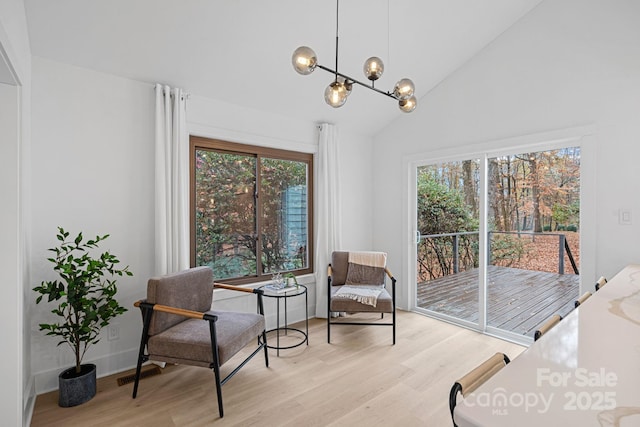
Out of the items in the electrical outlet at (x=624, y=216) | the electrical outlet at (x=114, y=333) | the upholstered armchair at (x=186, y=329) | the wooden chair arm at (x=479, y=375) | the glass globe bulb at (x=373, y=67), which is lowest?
the electrical outlet at (x=114, y=333)

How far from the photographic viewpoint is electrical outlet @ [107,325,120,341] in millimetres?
2590

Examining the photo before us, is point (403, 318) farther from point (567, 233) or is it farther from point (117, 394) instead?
point (117, 394)

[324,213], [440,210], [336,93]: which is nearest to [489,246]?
[440,210]

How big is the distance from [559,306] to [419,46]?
2974 millimetres

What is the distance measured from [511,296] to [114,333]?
3934mm

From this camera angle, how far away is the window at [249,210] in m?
3.17

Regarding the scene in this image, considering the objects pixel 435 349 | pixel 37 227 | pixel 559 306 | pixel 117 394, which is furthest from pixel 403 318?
pixel 37 227

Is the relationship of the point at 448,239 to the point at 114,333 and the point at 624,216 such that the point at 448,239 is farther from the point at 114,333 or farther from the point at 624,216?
the point at 114,333

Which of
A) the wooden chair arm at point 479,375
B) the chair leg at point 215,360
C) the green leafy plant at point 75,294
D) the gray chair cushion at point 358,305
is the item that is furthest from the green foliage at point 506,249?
the green leafy plant at point 75,294

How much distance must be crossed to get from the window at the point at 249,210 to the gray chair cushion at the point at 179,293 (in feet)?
1.60

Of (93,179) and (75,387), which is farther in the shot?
(93,179)

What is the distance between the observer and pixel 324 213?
12.8 ft

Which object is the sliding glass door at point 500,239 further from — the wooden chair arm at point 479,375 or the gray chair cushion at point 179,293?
the gray chair cushion at point 179,293

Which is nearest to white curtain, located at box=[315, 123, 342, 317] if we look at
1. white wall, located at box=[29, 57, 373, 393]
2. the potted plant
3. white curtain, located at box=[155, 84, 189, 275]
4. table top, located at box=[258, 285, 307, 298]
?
table top, located at box=[258, 285, 307, 298]
